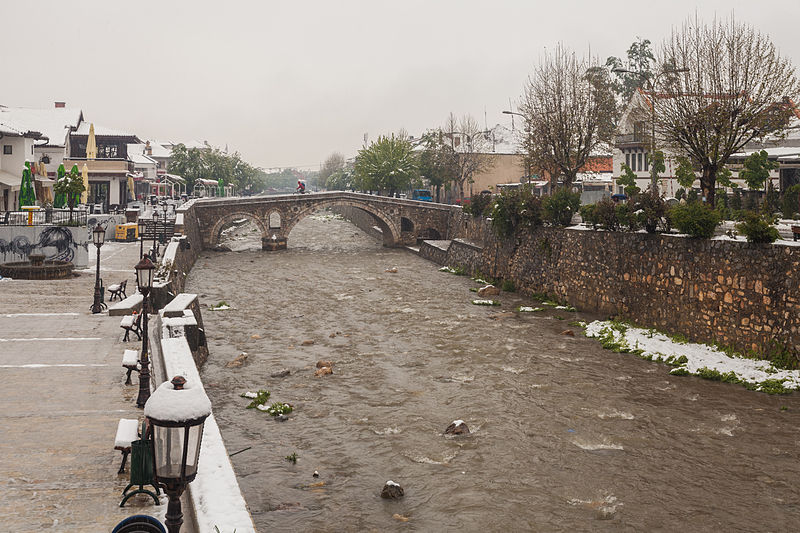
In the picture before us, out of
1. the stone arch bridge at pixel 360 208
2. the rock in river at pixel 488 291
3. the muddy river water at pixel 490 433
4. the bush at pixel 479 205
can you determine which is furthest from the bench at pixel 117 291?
the stone arch bridge at pixel 360 208

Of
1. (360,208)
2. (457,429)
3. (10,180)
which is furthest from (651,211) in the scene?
(360,208)

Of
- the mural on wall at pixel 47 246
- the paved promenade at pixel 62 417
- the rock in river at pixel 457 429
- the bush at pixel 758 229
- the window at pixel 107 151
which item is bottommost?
Answer: the rock in river at pixel 457 429

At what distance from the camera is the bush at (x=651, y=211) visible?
2608 centimetres

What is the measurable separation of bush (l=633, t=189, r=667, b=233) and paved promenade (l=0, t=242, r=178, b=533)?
678 inches

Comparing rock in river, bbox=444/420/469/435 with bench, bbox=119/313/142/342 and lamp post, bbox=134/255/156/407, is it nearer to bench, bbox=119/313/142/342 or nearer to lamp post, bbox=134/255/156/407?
lamp post, bbox=134/255/156/407

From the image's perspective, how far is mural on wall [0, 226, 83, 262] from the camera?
32188 millimetres

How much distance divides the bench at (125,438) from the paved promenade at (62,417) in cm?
24

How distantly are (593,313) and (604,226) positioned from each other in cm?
342

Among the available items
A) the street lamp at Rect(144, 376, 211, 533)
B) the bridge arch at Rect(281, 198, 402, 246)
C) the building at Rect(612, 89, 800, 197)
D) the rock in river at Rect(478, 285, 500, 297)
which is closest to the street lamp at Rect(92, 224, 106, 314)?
the street lamp at Rect(144, 376, 211, 533)

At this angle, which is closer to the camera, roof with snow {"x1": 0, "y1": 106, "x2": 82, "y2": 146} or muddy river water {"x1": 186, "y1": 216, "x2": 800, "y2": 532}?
muddy river water {"x1": 186, "y1": 216, "x2": 800, "y2": 532}

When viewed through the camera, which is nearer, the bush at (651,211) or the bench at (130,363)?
the bench at (130,363)

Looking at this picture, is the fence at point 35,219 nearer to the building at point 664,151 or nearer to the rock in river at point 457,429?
the rock in river at point 457,429

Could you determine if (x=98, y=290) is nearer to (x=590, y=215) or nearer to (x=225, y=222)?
(x=590, y=215)

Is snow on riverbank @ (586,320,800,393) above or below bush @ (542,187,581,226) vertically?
Answer: below
